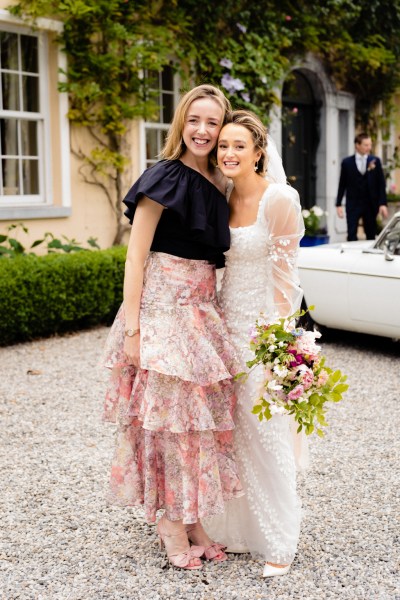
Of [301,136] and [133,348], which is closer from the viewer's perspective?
[133,348]

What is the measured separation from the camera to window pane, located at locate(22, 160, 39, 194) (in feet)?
27.8

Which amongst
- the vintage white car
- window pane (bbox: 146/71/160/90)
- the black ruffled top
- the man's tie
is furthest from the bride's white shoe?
the man's tie

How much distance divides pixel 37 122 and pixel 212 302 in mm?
6089

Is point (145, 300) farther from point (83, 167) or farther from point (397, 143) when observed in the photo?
point (397, 143)

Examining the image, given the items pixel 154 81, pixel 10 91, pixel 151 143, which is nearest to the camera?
pixel 10 91

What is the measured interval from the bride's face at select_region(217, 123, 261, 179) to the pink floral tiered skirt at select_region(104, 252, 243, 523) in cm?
37

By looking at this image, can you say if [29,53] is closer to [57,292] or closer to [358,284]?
[57,292]

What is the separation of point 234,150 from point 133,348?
0.81 metres

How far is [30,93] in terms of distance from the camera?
331 inches

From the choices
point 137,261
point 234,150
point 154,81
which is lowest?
point 137,261

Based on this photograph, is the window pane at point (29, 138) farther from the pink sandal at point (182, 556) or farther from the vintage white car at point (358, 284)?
the pink sandal at point (182, 556)

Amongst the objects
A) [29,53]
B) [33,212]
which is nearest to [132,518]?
[33,212]

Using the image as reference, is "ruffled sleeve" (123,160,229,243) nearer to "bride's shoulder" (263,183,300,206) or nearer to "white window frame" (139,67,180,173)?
"bride's shoulder" (263,183,300,206)

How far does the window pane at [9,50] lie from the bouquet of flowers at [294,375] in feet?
20.7
